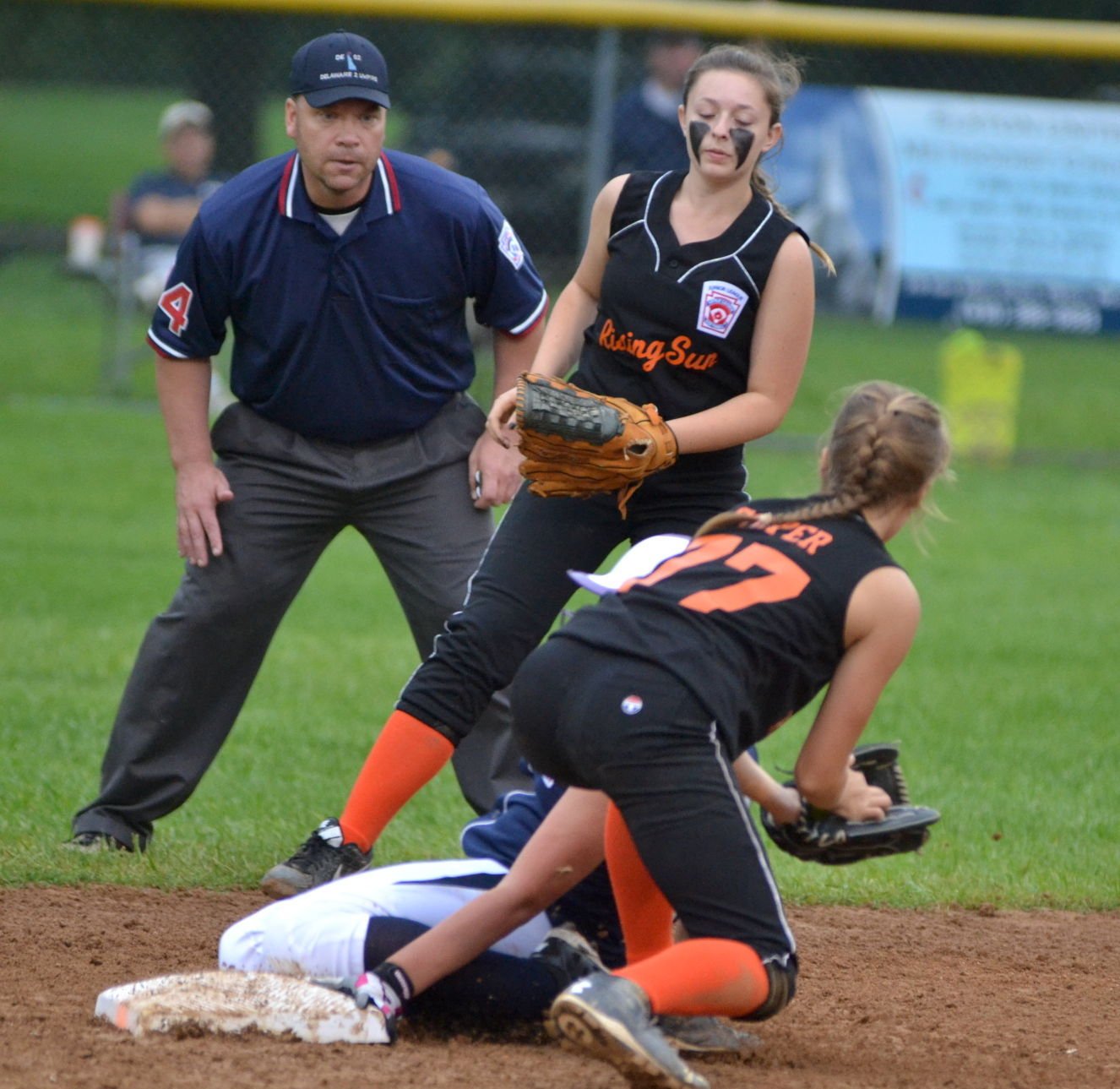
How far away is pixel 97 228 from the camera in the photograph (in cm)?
1415

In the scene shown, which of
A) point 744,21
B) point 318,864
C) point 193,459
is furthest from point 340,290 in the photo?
point 744,21

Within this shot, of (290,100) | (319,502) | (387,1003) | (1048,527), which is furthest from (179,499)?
(1048,527)

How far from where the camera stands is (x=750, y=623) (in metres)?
2.98

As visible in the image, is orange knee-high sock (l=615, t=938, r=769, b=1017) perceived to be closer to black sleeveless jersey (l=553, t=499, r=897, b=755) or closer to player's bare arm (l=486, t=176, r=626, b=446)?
black sleeveless jersey (l=553, t=499, r=897, b=755)

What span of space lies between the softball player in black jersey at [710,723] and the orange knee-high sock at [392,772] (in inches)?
25.9

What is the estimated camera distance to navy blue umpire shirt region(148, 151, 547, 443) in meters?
4.26

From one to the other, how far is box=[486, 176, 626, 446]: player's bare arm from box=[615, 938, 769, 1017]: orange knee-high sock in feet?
4.88

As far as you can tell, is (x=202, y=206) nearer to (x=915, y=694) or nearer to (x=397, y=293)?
(x=397, y=293)

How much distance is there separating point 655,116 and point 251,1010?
8786 mm

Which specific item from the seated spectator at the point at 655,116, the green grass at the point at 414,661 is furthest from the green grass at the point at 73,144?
the seated spectator at the point at 655,116

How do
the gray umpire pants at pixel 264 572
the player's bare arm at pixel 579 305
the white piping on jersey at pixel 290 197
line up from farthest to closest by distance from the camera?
the gray umpire pants at pixel 264 572 < the white piping on jersey at pixel 290 197 < the player's bare arm at pixel 579 305

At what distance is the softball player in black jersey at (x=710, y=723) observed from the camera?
2.87 m

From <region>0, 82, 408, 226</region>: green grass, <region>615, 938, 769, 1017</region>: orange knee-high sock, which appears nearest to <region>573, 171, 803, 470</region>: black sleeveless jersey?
<region>615, 938, 769, 1017</region>: orange knee-high sock

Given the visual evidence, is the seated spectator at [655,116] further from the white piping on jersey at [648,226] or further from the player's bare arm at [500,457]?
the white piping on jersey at [648,226]
